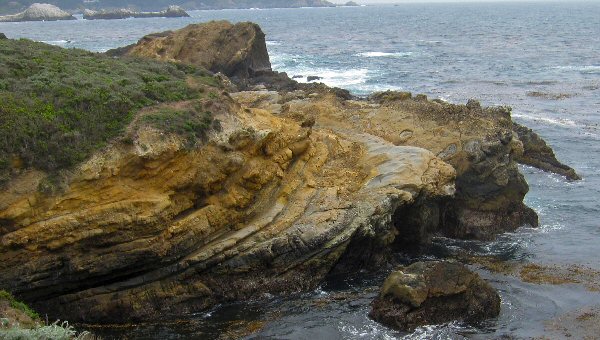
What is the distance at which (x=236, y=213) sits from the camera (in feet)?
65.2

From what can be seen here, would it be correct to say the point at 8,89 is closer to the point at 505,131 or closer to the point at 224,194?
the point at 224,194

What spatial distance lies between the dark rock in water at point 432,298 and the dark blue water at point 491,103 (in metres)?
0.34

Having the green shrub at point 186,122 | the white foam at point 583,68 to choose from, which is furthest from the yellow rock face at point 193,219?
the white foam at point 583,68

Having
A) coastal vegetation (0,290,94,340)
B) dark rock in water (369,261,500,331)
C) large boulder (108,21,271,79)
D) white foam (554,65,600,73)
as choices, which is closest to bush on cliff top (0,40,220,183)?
coastal vegetation (0,290,94,340)

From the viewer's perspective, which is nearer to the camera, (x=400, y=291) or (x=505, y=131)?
(x=400, y=291)

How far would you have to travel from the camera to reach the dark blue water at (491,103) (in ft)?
59.8

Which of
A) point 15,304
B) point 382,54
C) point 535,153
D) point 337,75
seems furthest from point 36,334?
point 382,54

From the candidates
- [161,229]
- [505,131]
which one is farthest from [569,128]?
[161,229]

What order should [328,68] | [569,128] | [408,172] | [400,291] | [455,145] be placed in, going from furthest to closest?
[328,68] < [569,128] < [455,145] < [408,172] < [400,291]

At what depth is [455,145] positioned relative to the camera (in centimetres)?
2577

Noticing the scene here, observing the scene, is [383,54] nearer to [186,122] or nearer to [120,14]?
[186,122]

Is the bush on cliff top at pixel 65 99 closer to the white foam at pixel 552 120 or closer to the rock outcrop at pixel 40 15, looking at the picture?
the white foam at pixel 552 120

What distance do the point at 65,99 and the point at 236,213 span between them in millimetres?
5617

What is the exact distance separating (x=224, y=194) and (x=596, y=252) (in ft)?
42.6
